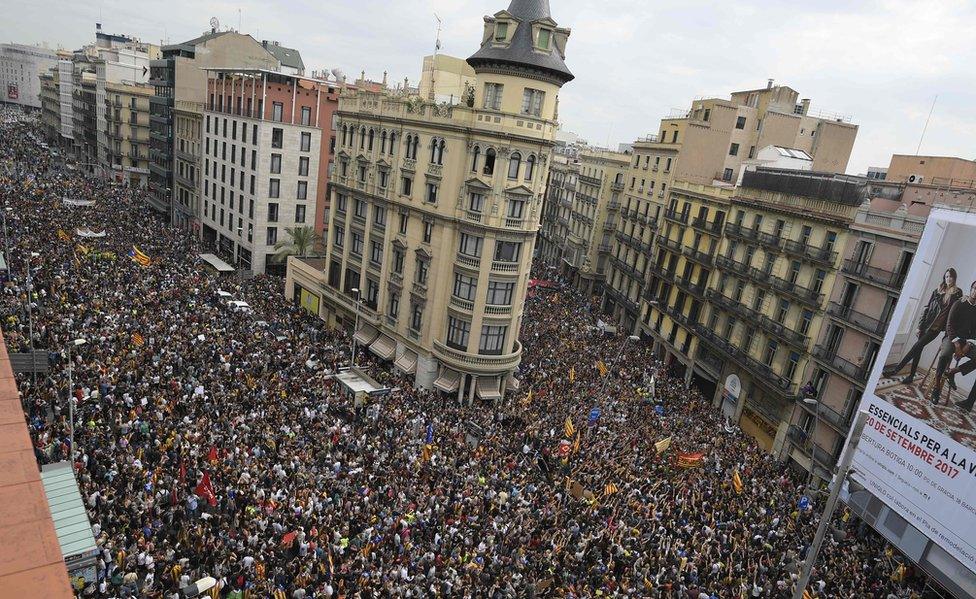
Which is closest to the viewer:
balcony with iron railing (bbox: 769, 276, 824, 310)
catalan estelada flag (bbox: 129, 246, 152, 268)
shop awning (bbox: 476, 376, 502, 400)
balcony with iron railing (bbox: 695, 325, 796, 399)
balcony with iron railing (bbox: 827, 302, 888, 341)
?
balcony with iron railing (bbox: 827, 302, 888, 341)

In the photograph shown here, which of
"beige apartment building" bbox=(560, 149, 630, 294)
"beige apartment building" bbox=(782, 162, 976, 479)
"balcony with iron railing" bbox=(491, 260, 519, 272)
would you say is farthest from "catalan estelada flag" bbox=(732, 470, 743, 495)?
"beige apartment building" bbox=(560, 149, 630, 294)

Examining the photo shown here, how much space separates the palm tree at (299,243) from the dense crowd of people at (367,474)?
47.4 feet

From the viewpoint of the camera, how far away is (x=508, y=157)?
3759 cm

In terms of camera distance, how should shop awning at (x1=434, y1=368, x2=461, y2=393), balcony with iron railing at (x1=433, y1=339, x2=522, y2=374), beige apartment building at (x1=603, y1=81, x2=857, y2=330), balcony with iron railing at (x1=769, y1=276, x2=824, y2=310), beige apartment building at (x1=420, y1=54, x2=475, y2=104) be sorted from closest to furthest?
balcony with iron railing at (x1=769, y1=276, x2=824, y2=310) → balcony with iron railing at (x1=433, y1=339, x2=522, y2=374) → shop awning at (x1=434, y1=368, x2=461, y2=393) → beige apartment building at (x1=420, y1=54, x2=475, y2=104) → beige apartment building at (x1=603, y1=81, x2=857, y2=330)

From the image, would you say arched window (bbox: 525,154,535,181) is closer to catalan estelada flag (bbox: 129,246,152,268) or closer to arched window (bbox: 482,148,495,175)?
arched window (bbox: 482,148,495,175)

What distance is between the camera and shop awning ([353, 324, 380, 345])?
4631 centimetres

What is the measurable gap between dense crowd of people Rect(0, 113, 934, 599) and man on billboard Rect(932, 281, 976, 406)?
9.68 m

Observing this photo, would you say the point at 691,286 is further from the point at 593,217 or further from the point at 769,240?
the point at 593,217

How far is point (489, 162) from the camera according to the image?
3828 cm

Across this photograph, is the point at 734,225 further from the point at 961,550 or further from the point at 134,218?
the point at 134,218

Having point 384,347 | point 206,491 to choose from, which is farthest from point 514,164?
point 206,491

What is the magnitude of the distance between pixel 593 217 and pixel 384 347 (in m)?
41.7

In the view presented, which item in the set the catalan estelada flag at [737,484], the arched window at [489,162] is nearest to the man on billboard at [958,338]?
the catalan estelada flag at [737,484]

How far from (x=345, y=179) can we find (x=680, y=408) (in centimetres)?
3248
